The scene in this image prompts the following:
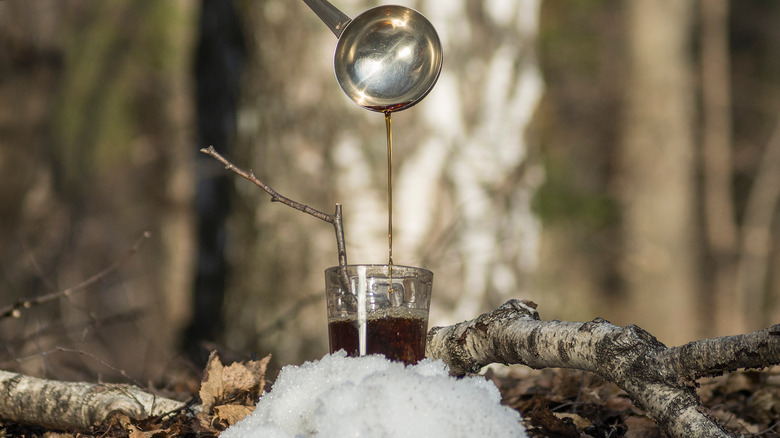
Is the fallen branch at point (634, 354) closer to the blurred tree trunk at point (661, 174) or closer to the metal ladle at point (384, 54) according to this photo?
the metal ladle at point (384, 54)

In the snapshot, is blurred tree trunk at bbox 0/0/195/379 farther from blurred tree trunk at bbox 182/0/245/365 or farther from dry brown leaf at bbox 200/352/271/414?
dry brown leaf at bbox 200/352/271/414

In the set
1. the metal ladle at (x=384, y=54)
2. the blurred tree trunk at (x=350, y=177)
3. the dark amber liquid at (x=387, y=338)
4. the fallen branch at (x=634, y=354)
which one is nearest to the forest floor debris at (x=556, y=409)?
the fallen branch at (x=634, y=354)

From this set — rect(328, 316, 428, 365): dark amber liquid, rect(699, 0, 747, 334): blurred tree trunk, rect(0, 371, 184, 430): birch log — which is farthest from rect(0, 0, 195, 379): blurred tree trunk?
rect(699, 0, 747, 334): blurred tree trunk

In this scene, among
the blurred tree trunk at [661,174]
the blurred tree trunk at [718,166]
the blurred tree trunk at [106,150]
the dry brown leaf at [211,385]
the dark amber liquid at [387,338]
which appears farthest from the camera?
the blurred tree trunk at [718,166]

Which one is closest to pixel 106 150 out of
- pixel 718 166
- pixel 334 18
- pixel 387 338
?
pixel 334 18

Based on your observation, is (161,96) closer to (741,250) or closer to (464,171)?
(464,171)

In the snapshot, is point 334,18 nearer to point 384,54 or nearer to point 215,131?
point 384,54
